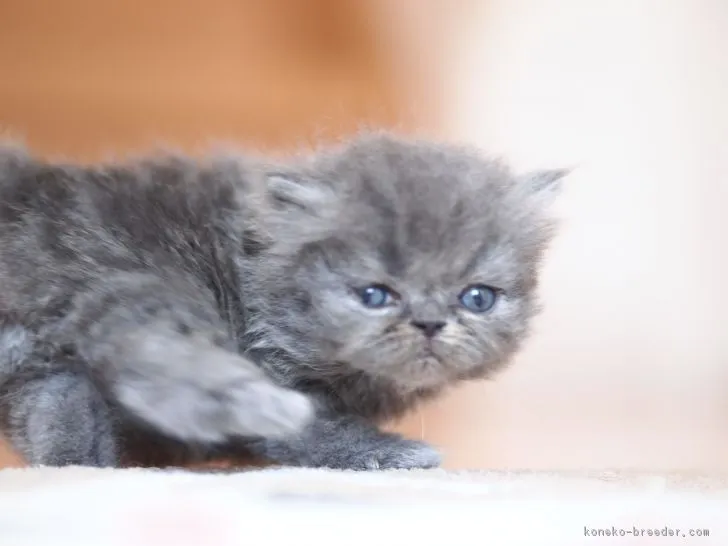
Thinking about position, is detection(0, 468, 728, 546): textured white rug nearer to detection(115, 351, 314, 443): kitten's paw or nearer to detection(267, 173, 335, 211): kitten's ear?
detection(115, 351, 314, 443): kitten's paw

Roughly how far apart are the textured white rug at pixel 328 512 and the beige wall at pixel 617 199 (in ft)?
3.42

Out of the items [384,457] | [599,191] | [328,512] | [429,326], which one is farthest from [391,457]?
[599,191]

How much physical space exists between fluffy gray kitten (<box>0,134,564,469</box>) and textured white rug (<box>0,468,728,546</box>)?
0.11 m

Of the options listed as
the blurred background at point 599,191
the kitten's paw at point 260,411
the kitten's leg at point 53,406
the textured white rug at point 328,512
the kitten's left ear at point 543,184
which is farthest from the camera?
the blurred background at point 599,191

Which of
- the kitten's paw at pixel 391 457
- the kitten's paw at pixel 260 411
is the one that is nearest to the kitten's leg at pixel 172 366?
the kitten's paw at pixel 260 411

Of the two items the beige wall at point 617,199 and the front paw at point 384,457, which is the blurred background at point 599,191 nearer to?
the beige wall at point 617,199

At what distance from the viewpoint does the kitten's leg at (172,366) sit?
0.89m

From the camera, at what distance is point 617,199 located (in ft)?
6.18

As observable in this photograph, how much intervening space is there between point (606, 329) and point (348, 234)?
103 cm

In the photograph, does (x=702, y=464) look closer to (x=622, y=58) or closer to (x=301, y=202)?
(x=622, y=58)

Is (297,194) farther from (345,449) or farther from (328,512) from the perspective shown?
(328,512)

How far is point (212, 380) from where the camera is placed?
890 mm

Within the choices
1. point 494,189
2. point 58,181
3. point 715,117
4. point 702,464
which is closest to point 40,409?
point 58,181

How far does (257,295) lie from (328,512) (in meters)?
0.38
